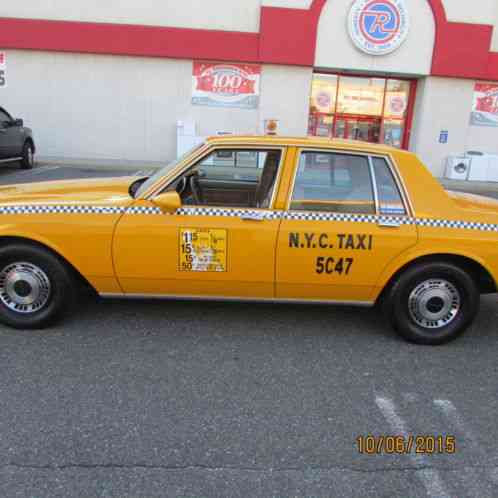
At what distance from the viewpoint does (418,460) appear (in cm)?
255

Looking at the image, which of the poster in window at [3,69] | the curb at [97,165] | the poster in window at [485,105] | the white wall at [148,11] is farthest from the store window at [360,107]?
the poster in window at [3,69]

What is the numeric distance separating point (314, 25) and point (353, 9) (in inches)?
54.4

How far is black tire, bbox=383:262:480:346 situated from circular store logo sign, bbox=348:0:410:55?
13664mm

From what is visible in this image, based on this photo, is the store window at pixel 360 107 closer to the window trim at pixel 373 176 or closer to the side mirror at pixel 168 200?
the window trim at pixel 373 176

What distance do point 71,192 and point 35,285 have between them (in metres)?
0.82

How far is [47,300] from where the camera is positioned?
3754mm

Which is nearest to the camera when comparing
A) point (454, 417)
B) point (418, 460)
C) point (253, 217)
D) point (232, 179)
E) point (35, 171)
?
point (418, 460)

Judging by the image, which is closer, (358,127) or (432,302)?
(432,302)

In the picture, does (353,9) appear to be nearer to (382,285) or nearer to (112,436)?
(382,285)

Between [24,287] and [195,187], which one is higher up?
[195,187]

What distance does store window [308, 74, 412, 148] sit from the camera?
55.5 feet

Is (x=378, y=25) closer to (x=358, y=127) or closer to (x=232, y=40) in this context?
(x=358, y=127)

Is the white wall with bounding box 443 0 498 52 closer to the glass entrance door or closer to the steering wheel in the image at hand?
the glass entrance door

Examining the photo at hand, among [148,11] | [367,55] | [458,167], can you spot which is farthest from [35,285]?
[458,167]
